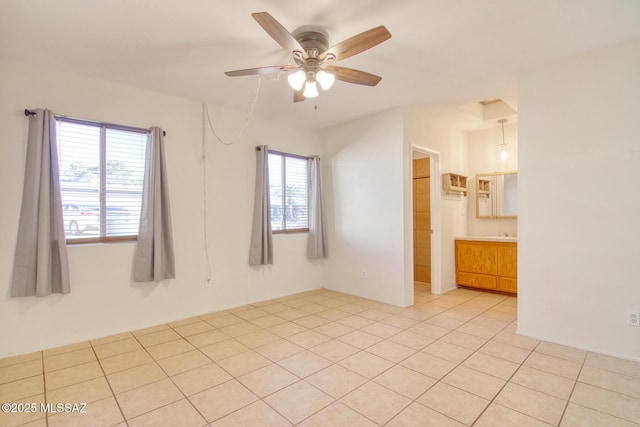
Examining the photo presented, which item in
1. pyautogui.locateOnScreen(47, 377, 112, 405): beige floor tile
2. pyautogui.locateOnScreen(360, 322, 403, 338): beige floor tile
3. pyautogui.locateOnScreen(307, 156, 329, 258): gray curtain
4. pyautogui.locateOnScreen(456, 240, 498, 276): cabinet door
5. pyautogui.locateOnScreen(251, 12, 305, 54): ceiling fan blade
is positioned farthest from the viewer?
pyautogui.locateOnScreen(307, 156, 329, 258): gray curtain

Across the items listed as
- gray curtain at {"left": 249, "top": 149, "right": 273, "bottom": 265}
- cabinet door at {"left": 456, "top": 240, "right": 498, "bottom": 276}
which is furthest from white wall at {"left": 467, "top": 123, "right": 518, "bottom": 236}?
gray curtain at {"left": 249, "top": 149, "right": 273, "bottom": 265}

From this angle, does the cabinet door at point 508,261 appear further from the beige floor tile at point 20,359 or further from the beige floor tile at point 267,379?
the beige floor tile at point 20,359

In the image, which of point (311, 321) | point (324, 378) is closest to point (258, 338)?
point (311, 321)

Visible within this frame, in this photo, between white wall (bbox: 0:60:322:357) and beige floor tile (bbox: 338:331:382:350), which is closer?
white wall (bbox: 0:60:322:357)

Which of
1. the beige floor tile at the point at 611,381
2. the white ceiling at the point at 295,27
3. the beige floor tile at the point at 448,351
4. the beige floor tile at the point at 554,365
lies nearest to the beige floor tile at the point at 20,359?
the white ceiling at the point at 295,27

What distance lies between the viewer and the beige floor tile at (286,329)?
3.19 m

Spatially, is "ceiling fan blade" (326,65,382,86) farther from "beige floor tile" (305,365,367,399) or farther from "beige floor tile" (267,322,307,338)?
"beige floor tile" (267,322,307,338)

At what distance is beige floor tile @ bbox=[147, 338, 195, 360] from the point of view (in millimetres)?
2721

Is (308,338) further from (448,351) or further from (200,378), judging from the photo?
(448,351)

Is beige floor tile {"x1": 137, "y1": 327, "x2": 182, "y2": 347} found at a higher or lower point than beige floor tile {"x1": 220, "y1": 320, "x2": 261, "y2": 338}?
higher

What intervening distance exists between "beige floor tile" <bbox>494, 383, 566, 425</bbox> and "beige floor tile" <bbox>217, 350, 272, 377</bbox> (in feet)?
5.75

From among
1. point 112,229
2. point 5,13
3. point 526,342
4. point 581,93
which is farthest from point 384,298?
point 5,13

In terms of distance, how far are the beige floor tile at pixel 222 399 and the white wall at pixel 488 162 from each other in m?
4.65

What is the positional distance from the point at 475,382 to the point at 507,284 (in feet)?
9.28
